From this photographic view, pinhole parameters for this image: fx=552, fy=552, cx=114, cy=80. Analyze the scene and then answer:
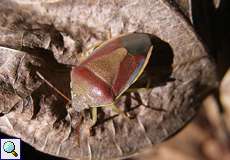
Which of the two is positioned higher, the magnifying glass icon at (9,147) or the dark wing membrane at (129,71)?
the dark wing membrane at (129,71)

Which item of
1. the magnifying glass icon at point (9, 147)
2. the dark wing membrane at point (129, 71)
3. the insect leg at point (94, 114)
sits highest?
the dark wing membrane at point (129, 71)

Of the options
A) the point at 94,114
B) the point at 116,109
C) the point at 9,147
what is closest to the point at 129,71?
the point at 116,109

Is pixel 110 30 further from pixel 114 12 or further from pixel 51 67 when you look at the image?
pixel 51 67

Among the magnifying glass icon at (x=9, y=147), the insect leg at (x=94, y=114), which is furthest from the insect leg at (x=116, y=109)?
the magnifying glass icon at (x=9, y=147)

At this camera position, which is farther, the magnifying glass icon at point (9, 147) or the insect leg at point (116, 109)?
the insect leg at point (116, 109)

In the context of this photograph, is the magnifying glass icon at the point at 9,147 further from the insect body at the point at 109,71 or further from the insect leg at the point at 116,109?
the insect leg at the point at 116,109
